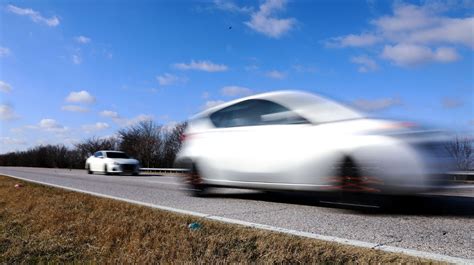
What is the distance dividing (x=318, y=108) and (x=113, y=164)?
1610cm

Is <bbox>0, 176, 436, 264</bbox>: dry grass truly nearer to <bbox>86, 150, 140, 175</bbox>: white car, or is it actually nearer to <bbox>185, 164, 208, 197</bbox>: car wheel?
<bbox>185, 164, 208, 197</bbox>: car wheel

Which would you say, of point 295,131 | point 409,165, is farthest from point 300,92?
point 409,165

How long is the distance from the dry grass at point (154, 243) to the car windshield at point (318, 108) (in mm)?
2089

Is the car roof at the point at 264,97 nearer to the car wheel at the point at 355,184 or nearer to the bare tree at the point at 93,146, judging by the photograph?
the car wheel at the point at 355,184

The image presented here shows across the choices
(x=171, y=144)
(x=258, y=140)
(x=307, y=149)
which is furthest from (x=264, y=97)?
(x=171, y=144)

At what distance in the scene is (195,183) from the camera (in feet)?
24.8

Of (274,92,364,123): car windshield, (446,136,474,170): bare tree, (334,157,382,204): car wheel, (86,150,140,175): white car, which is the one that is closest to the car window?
(274,92,364,123): car windshield

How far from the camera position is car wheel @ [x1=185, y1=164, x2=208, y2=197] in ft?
24.6

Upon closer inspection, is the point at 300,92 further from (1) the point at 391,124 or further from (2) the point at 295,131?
(1) the point at 391,124

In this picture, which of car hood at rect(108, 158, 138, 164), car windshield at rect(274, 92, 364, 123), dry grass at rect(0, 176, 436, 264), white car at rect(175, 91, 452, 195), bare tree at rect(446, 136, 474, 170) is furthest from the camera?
car hood at rect(108, 158, 138, 164)

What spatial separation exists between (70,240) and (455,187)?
4.51 meters

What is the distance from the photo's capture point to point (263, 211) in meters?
5.57

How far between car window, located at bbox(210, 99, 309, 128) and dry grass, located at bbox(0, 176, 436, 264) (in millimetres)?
2061

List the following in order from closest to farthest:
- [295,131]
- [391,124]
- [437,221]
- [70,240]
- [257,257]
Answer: [257,257] < [70,240] < [437,221] < [391,124] < [295,131]
